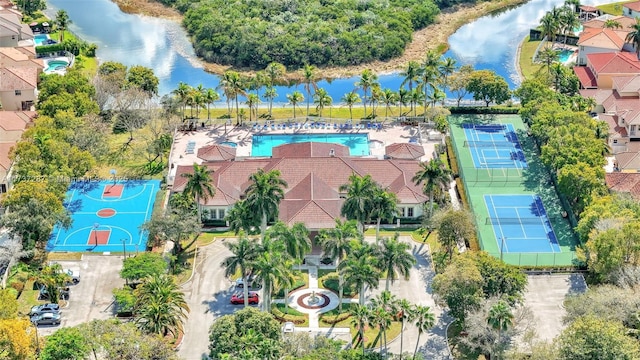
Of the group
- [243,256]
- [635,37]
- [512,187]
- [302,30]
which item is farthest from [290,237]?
[635,37]

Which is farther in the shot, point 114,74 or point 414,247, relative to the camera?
point 114,74

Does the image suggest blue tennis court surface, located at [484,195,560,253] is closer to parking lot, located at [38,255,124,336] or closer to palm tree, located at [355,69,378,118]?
palm tree, located at [355,69,378,118]

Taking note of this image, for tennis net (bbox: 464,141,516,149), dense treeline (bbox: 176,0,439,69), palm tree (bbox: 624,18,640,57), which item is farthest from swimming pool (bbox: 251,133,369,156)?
palm tree (bbox: 624,18,640,57)

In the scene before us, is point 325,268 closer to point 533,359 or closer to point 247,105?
point 533,359

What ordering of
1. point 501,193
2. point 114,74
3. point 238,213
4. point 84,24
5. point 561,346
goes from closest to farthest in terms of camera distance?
1. point 561,346
2. point 238,213
3. point 501,193
4. point 114,74
5. point 84,24

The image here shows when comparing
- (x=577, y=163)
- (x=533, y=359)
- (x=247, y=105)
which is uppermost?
(x=247, y=105)

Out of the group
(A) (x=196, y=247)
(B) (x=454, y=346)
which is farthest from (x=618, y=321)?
(A) (x=196, y=247)

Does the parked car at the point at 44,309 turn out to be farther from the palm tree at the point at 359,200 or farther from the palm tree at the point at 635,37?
the palm tree at the point at 635,37
